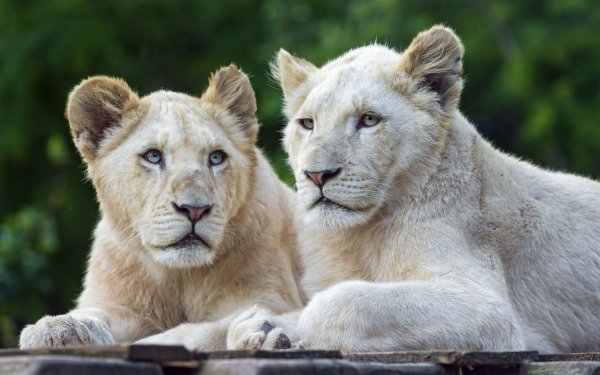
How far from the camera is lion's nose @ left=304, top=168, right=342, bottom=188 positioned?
17.4 feet

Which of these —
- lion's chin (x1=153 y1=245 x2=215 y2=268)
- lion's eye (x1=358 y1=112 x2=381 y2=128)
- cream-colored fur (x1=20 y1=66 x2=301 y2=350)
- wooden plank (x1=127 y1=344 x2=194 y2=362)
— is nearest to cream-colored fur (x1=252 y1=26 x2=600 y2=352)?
lion's eye (x1=358 y1=112 x2=381 y2=128)

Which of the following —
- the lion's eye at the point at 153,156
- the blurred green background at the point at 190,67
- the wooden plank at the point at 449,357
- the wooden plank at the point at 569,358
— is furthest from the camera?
the blurred green background at the point at 190,67

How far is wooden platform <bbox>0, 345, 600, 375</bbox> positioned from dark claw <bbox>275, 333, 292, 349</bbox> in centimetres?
60

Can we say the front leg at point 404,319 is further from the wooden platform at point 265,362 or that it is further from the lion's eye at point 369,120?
the lion's eye at point 369,120

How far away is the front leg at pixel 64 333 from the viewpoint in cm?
506

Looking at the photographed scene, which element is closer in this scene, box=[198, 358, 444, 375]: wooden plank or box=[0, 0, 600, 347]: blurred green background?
box=[198, 358, 444, 375]: wooden plank

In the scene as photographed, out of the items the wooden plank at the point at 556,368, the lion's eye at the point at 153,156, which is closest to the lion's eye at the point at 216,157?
the lion's eye at the point at 153,156

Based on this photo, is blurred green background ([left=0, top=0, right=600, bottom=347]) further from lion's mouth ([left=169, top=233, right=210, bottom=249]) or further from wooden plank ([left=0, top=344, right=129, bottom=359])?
wooden plank ([left=0, top=344, right=129, bottom=359])

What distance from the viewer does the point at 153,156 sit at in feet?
19.7

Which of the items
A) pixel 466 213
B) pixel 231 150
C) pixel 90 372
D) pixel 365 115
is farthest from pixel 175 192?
pixel 90 372

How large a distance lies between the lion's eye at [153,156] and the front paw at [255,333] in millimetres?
1027

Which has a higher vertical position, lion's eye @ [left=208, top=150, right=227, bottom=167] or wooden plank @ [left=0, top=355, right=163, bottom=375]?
lion's eye @ [left=208, top=150, right=227, bottom=167]

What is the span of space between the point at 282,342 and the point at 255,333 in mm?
143

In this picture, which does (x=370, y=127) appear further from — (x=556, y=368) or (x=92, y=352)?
(x=92, y=352)
